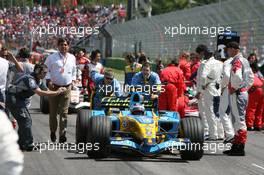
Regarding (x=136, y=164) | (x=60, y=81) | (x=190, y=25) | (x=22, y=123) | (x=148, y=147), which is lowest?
(x=136, y=164)

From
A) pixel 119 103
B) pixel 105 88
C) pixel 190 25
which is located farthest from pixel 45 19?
pixel 119 103

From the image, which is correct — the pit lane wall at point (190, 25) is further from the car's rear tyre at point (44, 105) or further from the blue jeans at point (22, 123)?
the blue jeans at point (22, 123)

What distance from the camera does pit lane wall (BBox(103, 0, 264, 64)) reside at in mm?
24922

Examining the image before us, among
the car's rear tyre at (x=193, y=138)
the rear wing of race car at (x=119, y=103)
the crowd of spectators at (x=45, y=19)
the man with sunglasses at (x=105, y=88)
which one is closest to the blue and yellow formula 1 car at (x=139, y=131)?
the car's rear tyre at (x=193, y=138)

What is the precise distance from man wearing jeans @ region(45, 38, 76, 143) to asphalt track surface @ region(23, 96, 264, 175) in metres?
1.05

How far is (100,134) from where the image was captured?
11.3 metres

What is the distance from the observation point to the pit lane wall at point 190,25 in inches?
981

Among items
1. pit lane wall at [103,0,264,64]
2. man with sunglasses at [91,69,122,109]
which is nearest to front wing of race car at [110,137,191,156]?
man with sunglasses at [91,69,122,109]

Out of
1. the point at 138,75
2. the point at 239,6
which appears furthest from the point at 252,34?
the point at 138,75

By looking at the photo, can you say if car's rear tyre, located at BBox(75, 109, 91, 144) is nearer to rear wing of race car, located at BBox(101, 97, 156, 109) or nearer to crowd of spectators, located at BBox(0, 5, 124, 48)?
rear wing of race car, located at BBox(101, 97, 156, 109)

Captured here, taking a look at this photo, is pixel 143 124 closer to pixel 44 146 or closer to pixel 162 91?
pixel 44 146

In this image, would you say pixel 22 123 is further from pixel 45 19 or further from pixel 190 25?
pixel 45 19

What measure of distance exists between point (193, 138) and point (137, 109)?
0.95m

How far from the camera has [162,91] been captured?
14.8 m
